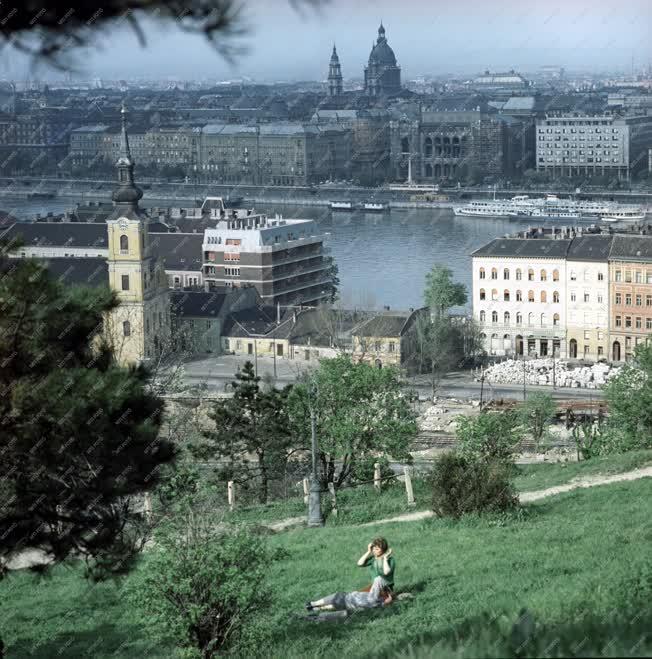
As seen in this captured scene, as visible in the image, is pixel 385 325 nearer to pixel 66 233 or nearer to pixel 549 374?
pixel 549 374

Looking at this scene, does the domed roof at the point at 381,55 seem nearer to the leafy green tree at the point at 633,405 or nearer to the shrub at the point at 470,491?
the leafy green tree at the point at 633,405

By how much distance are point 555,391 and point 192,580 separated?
25.0 feet

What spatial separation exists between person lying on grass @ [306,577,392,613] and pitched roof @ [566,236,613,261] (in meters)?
8.96

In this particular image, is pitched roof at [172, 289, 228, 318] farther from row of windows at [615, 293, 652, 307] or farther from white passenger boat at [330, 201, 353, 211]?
white passenger boat at [330, 201, 353, 211]

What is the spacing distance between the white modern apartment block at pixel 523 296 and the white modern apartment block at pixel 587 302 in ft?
0.16

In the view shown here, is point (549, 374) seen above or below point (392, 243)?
below

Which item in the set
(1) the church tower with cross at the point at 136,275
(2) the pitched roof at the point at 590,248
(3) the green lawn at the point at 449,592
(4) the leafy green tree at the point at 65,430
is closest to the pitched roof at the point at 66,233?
(1) the church tower with cross at the point at 136,275

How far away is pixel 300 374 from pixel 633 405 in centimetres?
378

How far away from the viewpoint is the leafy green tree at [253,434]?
532cm

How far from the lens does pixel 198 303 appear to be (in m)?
11.9

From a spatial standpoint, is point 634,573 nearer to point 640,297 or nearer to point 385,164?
point 640,297

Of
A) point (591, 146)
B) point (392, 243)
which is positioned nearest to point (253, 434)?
point (392, 243)

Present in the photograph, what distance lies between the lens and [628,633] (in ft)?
5.21

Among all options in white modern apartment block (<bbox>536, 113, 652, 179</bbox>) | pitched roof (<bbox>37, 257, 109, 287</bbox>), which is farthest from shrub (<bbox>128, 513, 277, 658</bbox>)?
white modern apartment block (<bbox>536, 113, 652, 179</bbox>)
